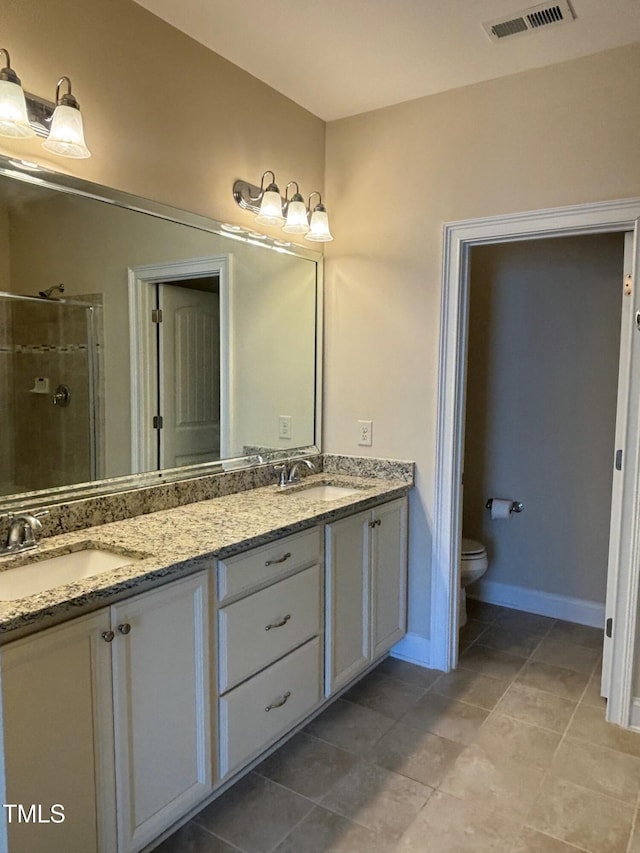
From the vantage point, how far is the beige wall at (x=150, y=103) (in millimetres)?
1688

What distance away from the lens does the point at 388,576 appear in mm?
2617

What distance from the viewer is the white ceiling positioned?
1.96m

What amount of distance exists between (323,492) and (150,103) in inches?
66.4

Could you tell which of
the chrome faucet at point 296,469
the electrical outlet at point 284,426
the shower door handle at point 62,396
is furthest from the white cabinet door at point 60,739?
the electrical outlet at point 284,426

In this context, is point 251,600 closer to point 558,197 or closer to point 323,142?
point 558,197

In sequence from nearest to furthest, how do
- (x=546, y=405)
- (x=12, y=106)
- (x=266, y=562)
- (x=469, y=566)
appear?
(x=12, y=106) → (x=266, y=562) → (x=469, y=566) → (x=546, y=405)

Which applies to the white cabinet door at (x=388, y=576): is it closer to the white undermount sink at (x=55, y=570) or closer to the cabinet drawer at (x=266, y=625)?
the cabinet drawer at (x=266, y=625)

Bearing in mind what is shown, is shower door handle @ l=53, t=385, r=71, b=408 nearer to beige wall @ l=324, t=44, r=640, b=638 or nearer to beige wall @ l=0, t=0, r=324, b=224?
beige wall @ l=0, t=0, r=324, b=224

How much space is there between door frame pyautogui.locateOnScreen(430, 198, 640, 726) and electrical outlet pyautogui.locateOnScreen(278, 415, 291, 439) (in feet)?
2.29

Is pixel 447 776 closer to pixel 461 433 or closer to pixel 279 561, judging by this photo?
pixel 279 561

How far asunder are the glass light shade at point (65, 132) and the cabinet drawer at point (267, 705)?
164 centimetres

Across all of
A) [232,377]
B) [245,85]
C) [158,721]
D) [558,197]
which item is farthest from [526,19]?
[158,721]

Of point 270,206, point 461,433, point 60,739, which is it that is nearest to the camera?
point 60,739

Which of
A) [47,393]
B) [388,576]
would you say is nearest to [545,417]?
[388,576]
